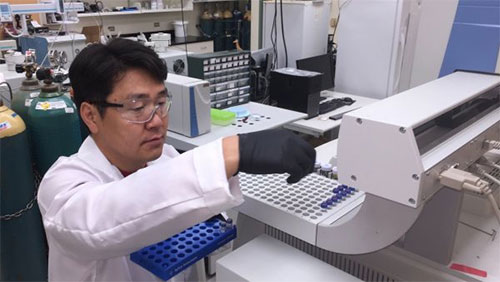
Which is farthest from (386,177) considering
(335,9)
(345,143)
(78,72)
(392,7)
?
(335,9)

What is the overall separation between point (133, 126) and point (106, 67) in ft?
0.44

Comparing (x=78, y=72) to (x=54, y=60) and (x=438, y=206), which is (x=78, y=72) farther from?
(x=54, y=60)

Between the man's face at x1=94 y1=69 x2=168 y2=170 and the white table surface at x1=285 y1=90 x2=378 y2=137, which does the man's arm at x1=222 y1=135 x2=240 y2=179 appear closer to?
the man's face at x1=94 y1=69 x2=168 y2=170

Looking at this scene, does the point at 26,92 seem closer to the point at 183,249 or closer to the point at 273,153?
the point at 183,249

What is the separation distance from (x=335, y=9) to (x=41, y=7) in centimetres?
269

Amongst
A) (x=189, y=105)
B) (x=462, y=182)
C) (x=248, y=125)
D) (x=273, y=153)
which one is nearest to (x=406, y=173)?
(x=462, y=182)

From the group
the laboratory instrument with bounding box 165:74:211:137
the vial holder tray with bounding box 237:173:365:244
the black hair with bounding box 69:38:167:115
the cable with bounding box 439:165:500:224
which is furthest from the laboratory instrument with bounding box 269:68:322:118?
the cable with bounding box 439:165:500:224

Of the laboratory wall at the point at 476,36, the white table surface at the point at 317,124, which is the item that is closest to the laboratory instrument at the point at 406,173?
the laboratory wall at the point at 476,36

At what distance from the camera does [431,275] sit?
34.7 inches

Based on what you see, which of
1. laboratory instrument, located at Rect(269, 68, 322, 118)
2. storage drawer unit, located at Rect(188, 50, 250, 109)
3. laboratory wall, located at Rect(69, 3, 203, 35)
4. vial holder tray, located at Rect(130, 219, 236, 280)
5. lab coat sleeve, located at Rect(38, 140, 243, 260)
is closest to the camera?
lab coat sleeve, located at Rect(38, 140, 243, 260)

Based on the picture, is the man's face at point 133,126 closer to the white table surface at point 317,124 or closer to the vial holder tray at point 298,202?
the vial holder tray at point 298,202

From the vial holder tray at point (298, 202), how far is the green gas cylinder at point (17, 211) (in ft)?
4.30

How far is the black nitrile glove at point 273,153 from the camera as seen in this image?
0.70m

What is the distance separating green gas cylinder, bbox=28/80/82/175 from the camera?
6.49 feet
